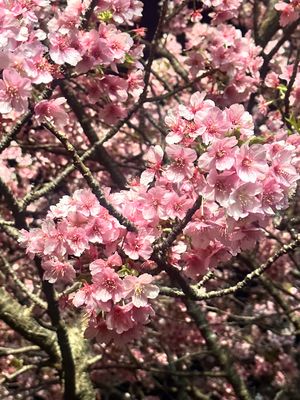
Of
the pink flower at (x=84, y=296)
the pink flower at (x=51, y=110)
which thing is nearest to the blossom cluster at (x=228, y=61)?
the pink flower at (x=51, y=110)

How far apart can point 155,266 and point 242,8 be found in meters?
6.11

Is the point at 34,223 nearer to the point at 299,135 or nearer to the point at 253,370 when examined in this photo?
the point at 253,370

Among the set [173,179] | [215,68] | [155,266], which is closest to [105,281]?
[155,266]

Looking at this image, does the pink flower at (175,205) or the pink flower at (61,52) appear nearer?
the pink flower at (175,205)

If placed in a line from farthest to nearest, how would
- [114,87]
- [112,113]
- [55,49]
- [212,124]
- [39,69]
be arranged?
[112,113]
[114,87]
[55,49]
[39,69]
[212,124]

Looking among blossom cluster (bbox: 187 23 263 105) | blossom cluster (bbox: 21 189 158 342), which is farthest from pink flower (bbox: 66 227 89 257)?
blossom cluster (bbox: 187 23 263 105)

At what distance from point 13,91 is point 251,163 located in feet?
3.33

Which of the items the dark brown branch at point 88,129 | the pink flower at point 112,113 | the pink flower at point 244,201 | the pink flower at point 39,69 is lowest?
the pink flower at point 244,201

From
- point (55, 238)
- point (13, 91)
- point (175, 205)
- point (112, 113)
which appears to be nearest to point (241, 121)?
point (175, 205)

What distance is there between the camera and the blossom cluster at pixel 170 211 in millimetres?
2133

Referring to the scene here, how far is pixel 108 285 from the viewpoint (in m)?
2.28

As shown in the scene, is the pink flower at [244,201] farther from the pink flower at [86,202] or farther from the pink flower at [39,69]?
the pink flower at [39,69]

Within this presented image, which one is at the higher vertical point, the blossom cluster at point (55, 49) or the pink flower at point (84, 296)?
the blossom cluster at point (55, 49)

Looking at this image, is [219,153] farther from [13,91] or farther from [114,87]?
[114,87]
